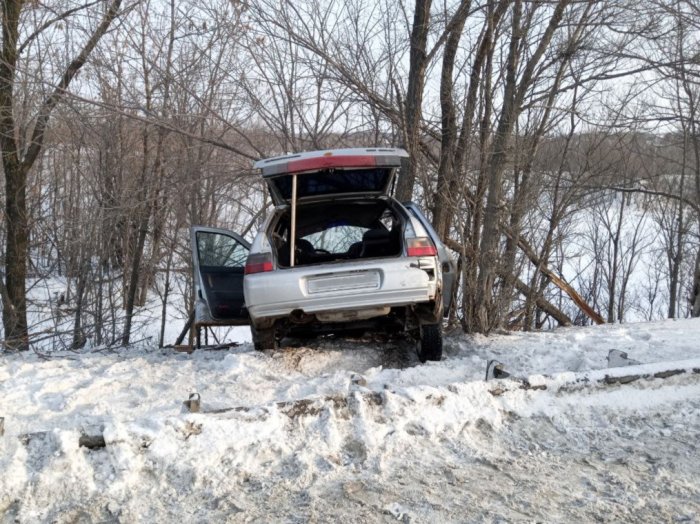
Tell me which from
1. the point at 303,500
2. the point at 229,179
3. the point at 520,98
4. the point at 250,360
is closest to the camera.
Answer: the point at 303,500

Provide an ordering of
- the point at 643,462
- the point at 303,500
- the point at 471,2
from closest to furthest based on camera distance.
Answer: the point at 303,500 → the point at 643,462 → the point at 471,2

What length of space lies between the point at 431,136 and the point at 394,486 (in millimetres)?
6171

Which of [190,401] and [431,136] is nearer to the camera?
[190,401]

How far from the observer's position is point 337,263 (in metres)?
5.26

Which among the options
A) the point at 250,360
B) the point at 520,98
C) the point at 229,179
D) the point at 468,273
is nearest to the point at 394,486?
the point at 250,360

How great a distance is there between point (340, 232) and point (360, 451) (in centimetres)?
396

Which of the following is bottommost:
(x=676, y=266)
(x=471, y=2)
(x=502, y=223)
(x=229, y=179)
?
(x=676, y=266)

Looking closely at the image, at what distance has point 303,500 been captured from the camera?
2730 mm

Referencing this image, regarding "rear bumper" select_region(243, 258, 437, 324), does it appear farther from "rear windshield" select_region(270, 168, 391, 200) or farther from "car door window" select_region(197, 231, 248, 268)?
"car door window" select_region(197, 231, 248, 268)

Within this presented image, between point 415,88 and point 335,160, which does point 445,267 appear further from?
point 415,88

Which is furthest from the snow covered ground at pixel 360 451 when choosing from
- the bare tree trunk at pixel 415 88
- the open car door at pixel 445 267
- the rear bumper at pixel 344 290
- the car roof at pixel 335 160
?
the bare tree trunk at pixel 415 88

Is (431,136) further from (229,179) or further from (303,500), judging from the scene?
(303,500)

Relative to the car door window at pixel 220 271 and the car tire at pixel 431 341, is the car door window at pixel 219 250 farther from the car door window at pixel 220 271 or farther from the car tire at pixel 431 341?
the car tire at pixel 431 341

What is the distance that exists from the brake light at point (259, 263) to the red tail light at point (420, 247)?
4.13 feet
